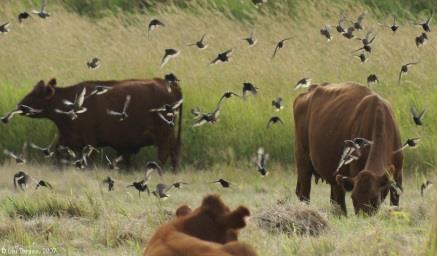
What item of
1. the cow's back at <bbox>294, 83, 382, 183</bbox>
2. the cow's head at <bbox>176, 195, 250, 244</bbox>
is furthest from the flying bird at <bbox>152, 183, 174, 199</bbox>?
the cow's head at <bbox>176, 195, 250, 244</bbox>

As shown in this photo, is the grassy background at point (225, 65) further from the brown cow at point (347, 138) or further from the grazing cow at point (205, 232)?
the grazing cow at point (205, 232)

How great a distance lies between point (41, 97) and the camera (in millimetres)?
14422

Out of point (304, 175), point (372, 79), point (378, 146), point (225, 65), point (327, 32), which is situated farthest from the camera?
point (225, 65)

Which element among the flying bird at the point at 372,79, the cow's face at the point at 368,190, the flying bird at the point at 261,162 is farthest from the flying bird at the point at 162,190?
the flying bird at the point at 372,79

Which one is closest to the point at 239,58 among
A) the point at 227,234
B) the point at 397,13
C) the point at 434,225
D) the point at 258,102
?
the point at 258,102

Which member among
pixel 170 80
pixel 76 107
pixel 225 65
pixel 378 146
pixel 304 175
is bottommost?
pixel 304 175

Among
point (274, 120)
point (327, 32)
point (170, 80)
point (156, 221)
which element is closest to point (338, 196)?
point (156, 221)

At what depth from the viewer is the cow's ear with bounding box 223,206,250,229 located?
12.1 feet

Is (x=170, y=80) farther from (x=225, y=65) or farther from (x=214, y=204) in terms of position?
(x=214, y=204)

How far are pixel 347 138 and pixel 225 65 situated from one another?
651 cm

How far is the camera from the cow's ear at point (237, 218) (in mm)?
3680

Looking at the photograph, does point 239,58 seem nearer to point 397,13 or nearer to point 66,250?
point 397,13

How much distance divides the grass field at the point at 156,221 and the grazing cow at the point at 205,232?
5.57 ft

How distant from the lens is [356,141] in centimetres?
962
